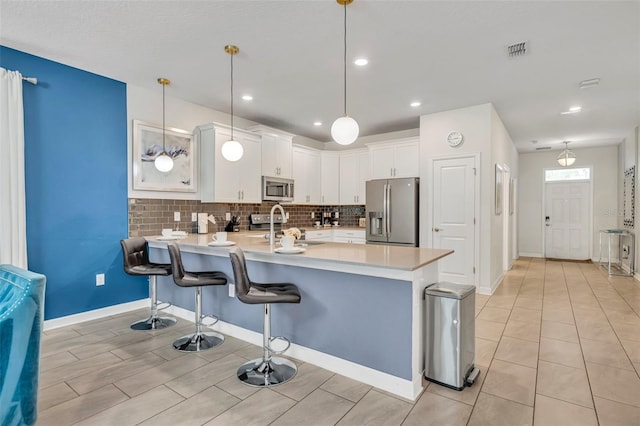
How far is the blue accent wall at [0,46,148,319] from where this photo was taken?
3232mm

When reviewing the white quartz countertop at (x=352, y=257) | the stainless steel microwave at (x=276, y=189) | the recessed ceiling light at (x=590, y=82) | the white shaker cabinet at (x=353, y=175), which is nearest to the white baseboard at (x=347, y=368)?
the white quartz countertop at (x=352, y=257)

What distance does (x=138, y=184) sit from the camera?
13.1 feet

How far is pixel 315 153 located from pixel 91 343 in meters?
4.58

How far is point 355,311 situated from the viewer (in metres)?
2.38

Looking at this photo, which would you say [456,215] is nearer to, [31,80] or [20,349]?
[20,349]

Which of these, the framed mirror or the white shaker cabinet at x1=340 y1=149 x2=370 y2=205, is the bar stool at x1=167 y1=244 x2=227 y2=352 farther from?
the framed mirror

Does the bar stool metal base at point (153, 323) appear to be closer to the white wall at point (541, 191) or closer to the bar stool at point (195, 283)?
the bar stool at point (195, 283)

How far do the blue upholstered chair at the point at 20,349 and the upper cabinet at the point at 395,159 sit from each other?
4.96 meters

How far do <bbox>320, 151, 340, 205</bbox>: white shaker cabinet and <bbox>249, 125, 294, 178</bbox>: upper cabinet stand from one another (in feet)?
3.17

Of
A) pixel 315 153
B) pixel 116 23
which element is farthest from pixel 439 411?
pixel 315 153

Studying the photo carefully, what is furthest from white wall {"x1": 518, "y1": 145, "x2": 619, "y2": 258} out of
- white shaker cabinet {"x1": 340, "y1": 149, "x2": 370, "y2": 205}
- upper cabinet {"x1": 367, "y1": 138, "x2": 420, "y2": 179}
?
white shaker cabinet {"x1": 340, "y1": 149, "x2": 370, "y2": 205}

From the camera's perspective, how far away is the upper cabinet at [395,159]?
17.7 ft

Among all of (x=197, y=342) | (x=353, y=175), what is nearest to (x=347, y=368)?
(x=197, y=342)

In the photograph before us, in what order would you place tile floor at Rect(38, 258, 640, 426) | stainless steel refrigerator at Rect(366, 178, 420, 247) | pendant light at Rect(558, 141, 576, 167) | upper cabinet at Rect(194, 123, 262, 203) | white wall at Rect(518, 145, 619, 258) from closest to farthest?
tile floor at Rect(38, 258, 640, 426)
upper cabinet at Rect(194, 123, 262, 203)
stainless steel refrigerator at Rect(366, 178, 420, 247)
pendant light at Rect(558, 141, 576, 167)
white wall at Rect(518, 145, 619, 258)
